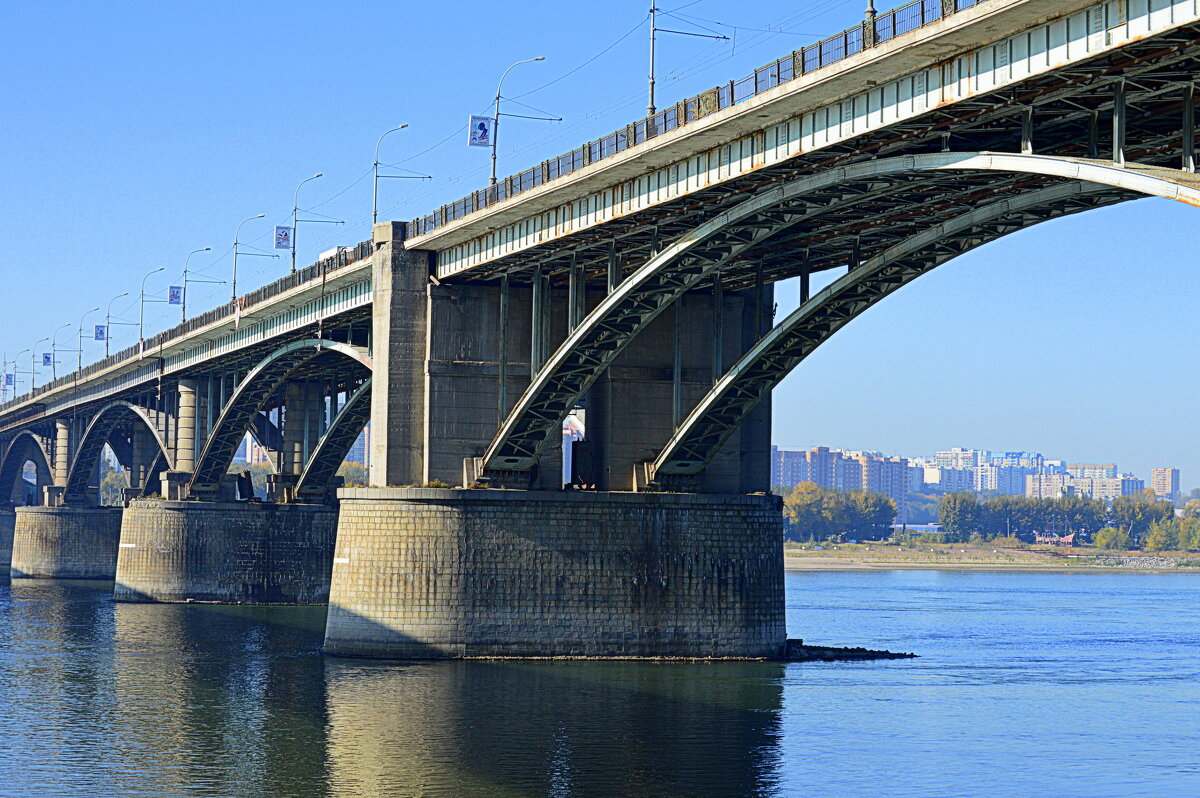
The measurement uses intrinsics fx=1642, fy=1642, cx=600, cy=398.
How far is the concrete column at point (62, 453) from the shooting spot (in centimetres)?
10925

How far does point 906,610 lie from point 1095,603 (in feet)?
68.4

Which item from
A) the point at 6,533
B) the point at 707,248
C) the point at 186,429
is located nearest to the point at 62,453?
the point at 6,533

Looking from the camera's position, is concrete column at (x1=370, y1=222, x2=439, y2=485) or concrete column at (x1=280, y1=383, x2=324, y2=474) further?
concrete column at (x1=280, y1=383, x2=324, y2=474)

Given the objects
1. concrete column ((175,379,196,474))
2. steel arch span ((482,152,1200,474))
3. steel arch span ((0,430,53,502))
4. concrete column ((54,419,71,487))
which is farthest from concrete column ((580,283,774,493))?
steel arch span ((0,430,53,502))

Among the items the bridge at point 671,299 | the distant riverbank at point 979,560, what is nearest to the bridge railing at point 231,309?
the bridge at point 671,299

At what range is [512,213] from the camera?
4647 centimetres

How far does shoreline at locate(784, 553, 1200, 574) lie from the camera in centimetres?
17212

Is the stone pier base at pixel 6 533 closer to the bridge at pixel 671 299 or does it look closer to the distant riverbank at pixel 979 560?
the bridge at pixel 671 299

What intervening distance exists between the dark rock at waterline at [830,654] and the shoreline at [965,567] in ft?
368

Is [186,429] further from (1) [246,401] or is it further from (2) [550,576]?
(2) [550,576]

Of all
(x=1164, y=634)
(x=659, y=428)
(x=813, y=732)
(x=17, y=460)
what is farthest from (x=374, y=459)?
(x=17, y=460)

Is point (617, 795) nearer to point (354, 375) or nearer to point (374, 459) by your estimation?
point (374, 459)

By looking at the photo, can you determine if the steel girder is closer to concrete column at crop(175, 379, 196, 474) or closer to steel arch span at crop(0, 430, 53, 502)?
concrete column at crop(175, 379, 196, 474)

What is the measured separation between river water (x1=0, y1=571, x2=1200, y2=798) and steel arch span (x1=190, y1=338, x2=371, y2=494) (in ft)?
36.9
